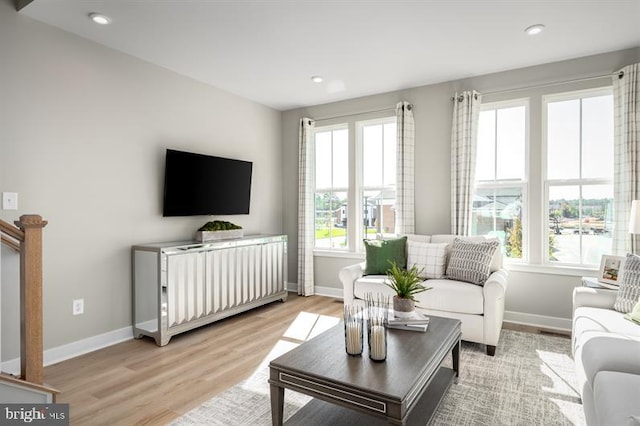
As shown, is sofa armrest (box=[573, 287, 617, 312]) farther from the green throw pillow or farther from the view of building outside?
the green throw pillow

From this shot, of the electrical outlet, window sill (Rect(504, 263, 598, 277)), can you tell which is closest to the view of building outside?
window sill (Rect(504, 263, 598, 277))

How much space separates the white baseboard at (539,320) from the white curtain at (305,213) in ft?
8.23

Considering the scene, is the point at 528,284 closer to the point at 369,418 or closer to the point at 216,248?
the point at 369,418

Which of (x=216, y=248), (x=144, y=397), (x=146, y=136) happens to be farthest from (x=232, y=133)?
(x=144, y=397)

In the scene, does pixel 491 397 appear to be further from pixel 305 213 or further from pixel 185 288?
pixel 305 213

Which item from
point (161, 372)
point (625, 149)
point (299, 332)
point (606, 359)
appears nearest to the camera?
point (606, 359)

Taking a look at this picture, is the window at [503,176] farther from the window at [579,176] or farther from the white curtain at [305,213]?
the white curtain at [305,213]

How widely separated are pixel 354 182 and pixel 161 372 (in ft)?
10.6

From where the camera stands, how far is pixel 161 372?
2.77 meters

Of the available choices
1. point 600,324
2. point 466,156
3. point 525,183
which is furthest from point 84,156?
point 525,183

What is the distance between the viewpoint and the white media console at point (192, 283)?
10.9 feet

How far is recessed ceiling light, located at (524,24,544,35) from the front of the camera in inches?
118

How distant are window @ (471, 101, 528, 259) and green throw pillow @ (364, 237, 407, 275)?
957 mm

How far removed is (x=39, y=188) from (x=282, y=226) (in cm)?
318
